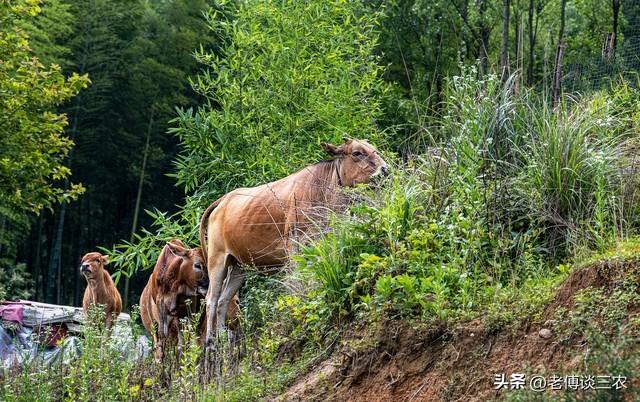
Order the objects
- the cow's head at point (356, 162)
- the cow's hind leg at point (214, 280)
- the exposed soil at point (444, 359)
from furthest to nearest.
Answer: the cow's hind leg at point (214, 280) < the cow's head at point (356, 162) < the exposed soil at point (444, 359)

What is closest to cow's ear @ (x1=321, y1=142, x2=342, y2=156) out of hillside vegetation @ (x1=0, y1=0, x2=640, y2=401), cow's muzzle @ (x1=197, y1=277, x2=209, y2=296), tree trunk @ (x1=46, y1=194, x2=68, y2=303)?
hillside vegetation @ (x1=0, y1=0, x2=640, y2=401)

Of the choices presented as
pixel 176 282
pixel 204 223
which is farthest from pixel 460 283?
pixel 176 282

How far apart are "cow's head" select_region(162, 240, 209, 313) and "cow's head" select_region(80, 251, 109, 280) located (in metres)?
4.16

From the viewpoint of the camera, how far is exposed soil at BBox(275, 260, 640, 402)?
610cm

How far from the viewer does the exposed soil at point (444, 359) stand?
6.10 metres

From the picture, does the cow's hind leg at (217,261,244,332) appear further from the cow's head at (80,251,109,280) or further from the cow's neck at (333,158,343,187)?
the cow's head at (80,251,109,280)

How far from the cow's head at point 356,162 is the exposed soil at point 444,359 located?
3.30m

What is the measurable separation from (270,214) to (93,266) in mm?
A: 8040

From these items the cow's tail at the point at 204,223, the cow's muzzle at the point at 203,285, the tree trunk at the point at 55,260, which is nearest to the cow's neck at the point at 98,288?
the cow's muzzle at the point at 203,285

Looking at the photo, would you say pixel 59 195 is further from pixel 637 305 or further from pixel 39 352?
pixel 637 305

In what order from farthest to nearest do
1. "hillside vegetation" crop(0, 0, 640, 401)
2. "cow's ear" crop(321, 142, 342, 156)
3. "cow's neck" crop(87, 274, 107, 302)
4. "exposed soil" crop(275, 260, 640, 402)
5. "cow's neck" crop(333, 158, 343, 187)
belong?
"cow's neck" crop(87, 274, 107, 302) → "cow's ear" crop(321, 142, 342, 156) → "cow's neck" crop(333, 158, 343, 187) → "hillside vegetation" crop(0, 0, 640, 401) → "exposed soil" crop(275, 260, 640, 402)

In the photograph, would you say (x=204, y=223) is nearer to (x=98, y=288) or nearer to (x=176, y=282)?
(x=176, y=282)

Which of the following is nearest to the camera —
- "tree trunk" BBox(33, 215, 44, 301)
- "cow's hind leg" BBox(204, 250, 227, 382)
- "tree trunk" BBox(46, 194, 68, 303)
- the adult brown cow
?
the adult brown cow

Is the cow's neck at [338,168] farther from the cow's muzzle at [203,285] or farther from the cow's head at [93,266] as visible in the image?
the cow's head at [93,266]
